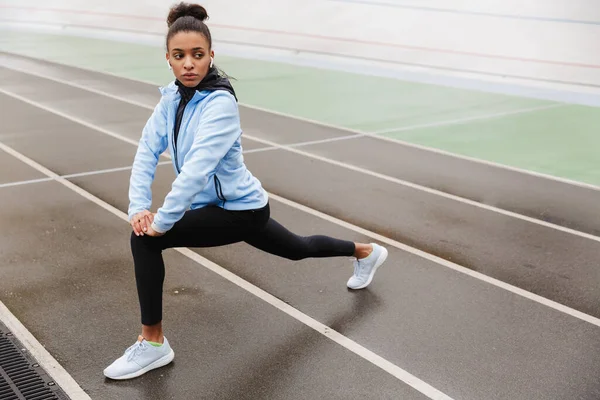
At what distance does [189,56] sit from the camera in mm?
4043

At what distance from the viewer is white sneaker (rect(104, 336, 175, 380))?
4.19m

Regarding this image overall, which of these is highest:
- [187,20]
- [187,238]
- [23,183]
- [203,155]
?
[187,20]

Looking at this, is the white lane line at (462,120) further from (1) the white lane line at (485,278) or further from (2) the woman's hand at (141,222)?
(2) the woman's hand at (141,222)

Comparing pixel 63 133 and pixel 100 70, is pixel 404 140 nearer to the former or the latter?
pixel 63 133

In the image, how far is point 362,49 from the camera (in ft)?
58.3

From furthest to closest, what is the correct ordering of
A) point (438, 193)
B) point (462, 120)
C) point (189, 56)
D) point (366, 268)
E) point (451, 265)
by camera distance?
point (462, 120) < point (438, 193) < point (451, 265) < point (366, 268) < point (189, 56)

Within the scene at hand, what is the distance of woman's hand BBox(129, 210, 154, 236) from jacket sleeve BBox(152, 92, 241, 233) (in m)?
→ 0.06

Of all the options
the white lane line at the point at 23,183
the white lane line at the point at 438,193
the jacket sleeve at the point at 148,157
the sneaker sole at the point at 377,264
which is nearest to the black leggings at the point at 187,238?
the jacket sleeve at the point at 148,157

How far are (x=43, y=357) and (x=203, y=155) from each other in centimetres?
160

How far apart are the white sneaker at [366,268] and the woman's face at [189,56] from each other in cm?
200

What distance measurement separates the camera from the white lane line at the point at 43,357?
4.07m

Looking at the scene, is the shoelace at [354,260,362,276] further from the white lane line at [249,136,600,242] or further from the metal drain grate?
the white lane line at [249,136,600,242]

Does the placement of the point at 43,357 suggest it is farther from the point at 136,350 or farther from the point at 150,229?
the point at 150,229

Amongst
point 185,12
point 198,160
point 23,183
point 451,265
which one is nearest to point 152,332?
point 198,160
